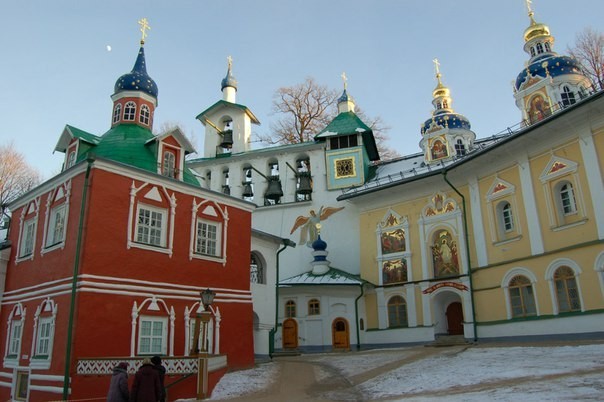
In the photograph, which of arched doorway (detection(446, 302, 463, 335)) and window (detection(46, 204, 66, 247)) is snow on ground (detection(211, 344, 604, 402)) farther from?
arched doorway (detection(446, 302, 463, 335))

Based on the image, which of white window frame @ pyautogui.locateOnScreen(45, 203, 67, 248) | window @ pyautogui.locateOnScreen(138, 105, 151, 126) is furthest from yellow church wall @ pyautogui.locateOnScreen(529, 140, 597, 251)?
white window frame @ pyautogui.locateOnScreen(45, 203, 67, 248)

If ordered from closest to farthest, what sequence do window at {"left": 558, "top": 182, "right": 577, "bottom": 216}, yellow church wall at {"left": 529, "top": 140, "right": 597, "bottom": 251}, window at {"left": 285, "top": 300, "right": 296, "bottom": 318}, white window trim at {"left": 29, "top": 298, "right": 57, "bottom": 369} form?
white window trim at {"left": 29, "top": 298, "right": 57, "bottom": 369} → yellow church wall at {"left": 529, "top": 140, "right": 597, "bottom": 251} → window at {"left": 558, "top": 182, "right": 577, "bottom": 216} → window at {"left": 285, "top": 300, "right": 296, "bottom": 318}

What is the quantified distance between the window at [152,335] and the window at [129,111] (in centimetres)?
803

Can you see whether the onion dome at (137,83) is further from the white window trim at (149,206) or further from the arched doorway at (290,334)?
the arched doorway at (290,334)

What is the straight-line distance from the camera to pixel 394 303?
2427 cm

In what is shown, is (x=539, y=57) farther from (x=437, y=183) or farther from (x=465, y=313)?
(x=465, y=313)

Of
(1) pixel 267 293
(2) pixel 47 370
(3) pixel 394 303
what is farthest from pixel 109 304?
(3) pixel 394 303

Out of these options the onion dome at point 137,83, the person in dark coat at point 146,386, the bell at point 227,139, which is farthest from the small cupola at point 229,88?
the person in dark coat at point 146,386

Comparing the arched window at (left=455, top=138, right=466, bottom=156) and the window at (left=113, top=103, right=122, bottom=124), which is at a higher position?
the arched window at (left=455, top=138, right=466, bottom=156)

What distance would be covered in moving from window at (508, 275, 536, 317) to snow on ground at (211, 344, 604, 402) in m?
3.86

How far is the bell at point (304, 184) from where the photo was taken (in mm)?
29406

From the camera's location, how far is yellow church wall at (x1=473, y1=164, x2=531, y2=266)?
1934 centimetres

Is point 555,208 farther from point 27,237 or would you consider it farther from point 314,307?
point 27,237

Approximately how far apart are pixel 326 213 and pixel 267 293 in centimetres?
903
